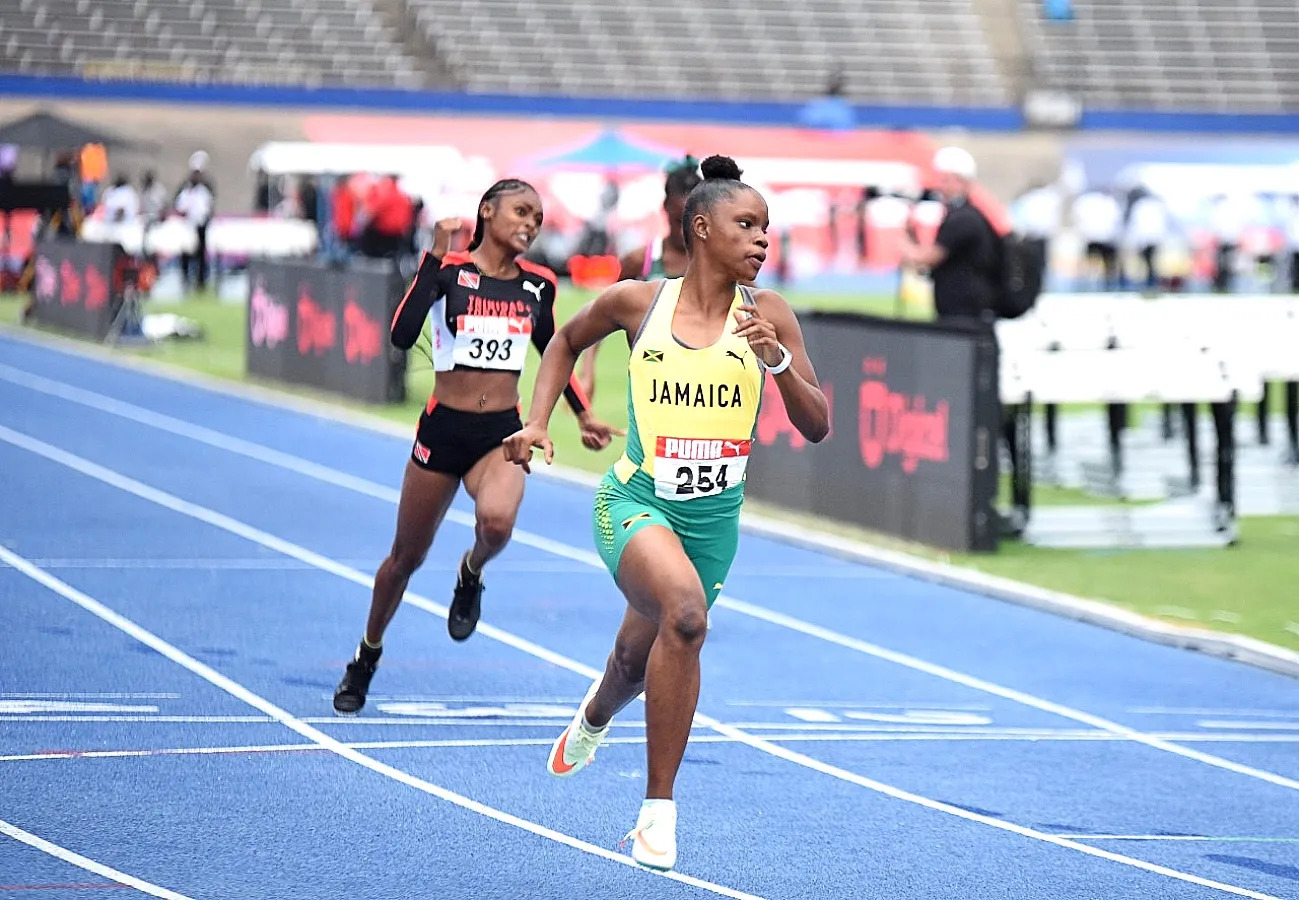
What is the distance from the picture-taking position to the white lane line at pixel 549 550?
28.1ft

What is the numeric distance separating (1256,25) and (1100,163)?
9.11 metres

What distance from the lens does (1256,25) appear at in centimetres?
5341

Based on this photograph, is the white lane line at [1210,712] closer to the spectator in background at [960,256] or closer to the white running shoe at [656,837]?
the white running shoe at [656,837]

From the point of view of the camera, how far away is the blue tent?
3653 cm

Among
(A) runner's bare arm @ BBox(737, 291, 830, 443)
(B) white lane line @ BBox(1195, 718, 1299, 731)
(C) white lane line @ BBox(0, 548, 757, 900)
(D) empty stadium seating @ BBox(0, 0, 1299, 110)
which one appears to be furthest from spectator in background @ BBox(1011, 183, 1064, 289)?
(A) runner's bare arm @ BBox(737, 291, 830, 443)

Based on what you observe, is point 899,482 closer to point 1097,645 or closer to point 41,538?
point 1097,645

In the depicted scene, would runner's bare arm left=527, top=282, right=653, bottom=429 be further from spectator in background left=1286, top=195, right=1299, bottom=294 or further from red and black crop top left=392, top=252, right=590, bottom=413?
spectator in background left=1286, top=195, right=1299, bottom=294

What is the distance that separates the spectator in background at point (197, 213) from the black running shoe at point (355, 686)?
27456mm

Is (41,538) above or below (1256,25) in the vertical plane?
below

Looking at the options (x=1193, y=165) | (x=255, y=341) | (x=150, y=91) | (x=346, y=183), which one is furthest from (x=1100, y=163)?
(x=255, y=341)

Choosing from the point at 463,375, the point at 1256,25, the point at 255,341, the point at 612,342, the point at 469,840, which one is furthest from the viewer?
the point at 1256,25

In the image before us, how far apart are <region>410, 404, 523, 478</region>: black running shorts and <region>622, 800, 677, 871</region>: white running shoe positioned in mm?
2730

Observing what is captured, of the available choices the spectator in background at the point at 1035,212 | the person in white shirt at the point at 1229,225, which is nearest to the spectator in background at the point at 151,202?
the spectator in background at the point at 1035,212

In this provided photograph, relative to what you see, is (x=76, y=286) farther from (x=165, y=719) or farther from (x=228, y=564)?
(x=165, y=719)
